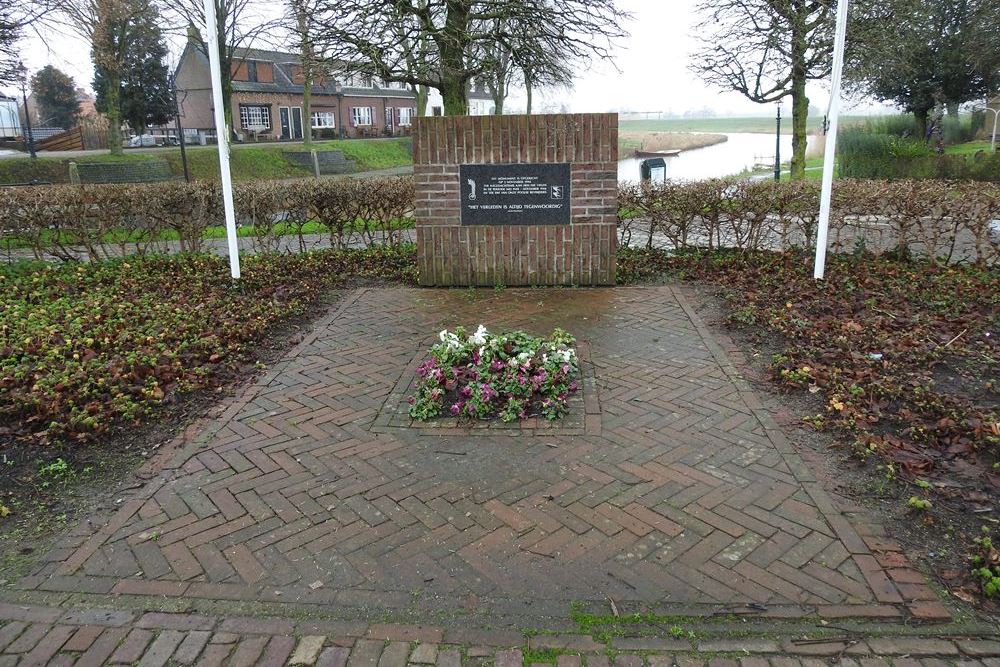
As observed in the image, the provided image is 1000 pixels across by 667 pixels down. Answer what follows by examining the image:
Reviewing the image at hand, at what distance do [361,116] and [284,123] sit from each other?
786 cm

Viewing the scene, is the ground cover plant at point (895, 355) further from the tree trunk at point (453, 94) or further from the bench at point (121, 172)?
the bench at point (121, 172)

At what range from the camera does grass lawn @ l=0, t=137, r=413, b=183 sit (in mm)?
25500

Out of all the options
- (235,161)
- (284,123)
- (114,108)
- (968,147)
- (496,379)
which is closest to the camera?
(496,379)

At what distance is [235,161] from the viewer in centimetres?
3156

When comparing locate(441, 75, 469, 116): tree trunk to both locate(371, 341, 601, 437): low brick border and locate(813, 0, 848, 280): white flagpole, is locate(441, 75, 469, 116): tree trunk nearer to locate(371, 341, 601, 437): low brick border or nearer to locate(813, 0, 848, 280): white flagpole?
locate(813, 0, 848, 280): white flagpole

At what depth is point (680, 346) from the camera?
593 cm

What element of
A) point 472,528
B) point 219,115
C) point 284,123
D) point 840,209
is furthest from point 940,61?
point 284,123

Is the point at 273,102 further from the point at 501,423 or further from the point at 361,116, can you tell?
the point at 501,423

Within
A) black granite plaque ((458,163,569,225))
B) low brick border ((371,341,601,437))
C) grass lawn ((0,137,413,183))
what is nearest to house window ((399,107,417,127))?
grass lawn ((0,137,413,183))

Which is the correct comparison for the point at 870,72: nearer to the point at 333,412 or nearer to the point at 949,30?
the point at 949,30

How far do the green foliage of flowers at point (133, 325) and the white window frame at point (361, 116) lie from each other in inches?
1903

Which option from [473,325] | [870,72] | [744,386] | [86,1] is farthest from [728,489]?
[86,1]

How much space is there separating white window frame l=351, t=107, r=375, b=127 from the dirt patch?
5392cm

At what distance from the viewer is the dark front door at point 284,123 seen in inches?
1956
